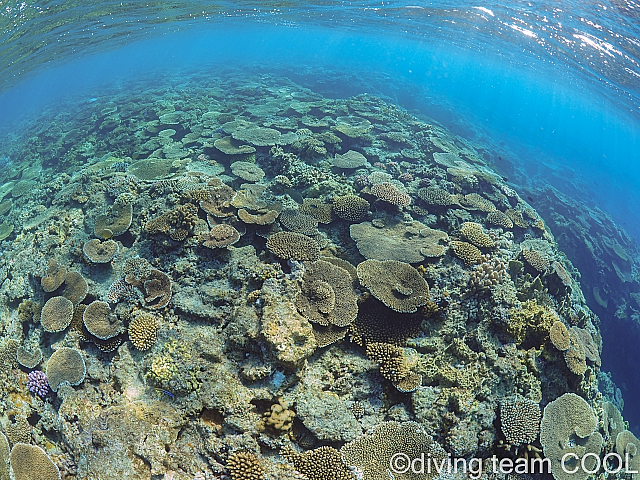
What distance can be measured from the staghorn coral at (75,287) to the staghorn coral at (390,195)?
8209 mm

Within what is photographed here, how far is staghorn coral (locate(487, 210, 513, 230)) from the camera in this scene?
1041 cm

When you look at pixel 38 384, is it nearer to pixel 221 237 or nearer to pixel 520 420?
pixel 221 237

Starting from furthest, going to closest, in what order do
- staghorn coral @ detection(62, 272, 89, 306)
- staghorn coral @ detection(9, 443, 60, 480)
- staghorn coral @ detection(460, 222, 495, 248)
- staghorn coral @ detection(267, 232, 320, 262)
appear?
staghorn coral @ detection(460, 222, 495, 248) → staghorn coral @ detection(267, 232, 320, 262) → staghorn coral @ detection(62, 272, 89, 306) → staghorn coral @ detection(9, 443, 60, 480)

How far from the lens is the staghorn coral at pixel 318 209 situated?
8828 mm

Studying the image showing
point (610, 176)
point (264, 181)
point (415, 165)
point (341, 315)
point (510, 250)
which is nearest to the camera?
point (341, 315)

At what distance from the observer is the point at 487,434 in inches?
204

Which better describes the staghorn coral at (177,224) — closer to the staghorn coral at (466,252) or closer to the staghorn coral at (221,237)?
the staghorn coral at (221,237)

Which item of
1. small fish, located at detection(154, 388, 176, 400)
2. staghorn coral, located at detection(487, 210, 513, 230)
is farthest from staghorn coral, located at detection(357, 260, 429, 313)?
staghorn coral, located at detection(487, 210, 513, 230)

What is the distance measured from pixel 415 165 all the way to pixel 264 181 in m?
7.08

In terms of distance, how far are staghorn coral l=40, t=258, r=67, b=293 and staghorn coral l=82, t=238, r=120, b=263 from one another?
61cm

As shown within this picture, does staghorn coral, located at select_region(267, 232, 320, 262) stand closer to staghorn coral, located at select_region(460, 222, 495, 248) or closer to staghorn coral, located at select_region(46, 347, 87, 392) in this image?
staghorn coral, located at select_region(46, 347, 87, 392)

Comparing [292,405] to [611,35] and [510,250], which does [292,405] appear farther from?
[611,35]

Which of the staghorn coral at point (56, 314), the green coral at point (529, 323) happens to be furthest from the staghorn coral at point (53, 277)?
the green coral at point (529, 323)

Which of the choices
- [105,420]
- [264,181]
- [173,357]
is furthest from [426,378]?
[264,181]
